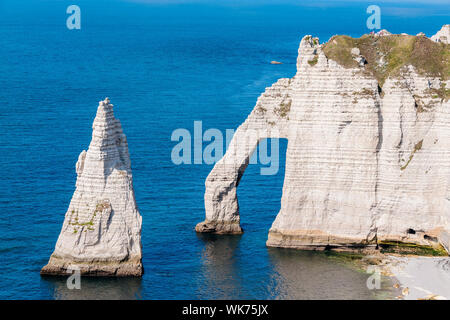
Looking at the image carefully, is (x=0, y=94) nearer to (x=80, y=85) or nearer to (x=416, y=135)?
(x=80, y=85)

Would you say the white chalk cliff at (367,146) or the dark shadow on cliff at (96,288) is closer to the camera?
the dark shadow on cliff at (96,288)

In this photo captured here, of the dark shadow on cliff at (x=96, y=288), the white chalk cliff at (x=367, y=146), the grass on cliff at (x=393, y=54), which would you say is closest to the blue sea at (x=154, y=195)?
the dark shadow on cliff at (x=96, y=288)

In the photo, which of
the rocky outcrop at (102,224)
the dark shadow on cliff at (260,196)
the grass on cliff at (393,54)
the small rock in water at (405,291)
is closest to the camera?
the small rock in water at (405,291)

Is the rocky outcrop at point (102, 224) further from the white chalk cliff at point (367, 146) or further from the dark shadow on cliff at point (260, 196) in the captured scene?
the dark shadow on cliff at point (260, 196)

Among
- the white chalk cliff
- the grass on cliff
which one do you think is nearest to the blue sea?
the white chalk cliff

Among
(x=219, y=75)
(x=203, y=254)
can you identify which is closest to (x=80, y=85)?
(x=219, y=75)

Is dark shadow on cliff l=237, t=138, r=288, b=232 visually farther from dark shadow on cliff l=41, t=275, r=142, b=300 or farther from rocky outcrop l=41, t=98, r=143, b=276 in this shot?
dark shadow on cliff l=41, t=275, r=142, b=300

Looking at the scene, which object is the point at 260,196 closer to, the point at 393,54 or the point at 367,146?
the point at 367,146

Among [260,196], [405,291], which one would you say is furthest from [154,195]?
[405,291]
